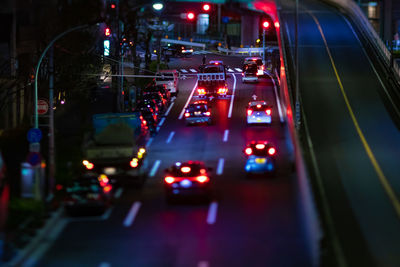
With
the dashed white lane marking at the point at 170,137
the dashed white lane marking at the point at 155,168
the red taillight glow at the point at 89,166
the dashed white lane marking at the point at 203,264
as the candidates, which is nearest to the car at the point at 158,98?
the dashed white lane marking at the point at 170,137

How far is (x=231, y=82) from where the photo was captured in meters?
77.6

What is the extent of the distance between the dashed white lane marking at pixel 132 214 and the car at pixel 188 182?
4.66ft

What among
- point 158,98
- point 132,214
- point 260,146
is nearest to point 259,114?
point 158,98

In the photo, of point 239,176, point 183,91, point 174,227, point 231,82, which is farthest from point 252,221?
point 231,82

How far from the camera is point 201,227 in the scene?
27.8 meters

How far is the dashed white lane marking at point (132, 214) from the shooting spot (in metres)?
28.8

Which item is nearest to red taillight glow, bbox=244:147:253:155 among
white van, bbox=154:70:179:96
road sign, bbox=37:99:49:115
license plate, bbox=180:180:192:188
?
license plate, bbox=180:180:192:188

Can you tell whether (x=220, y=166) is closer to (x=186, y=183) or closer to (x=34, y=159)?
(x=186, y=183)

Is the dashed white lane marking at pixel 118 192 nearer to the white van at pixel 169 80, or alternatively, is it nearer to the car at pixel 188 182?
the car at pixel 188 182

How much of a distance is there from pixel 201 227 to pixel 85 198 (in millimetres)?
5020

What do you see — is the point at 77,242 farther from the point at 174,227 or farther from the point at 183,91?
the point at 183,91

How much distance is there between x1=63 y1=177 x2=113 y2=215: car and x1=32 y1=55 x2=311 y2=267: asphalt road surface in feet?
1.46

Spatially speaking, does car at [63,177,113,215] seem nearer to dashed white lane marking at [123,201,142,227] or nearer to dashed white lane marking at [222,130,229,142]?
dashed white lane marking at [123,201,142,227]

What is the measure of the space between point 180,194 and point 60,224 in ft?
17.7
